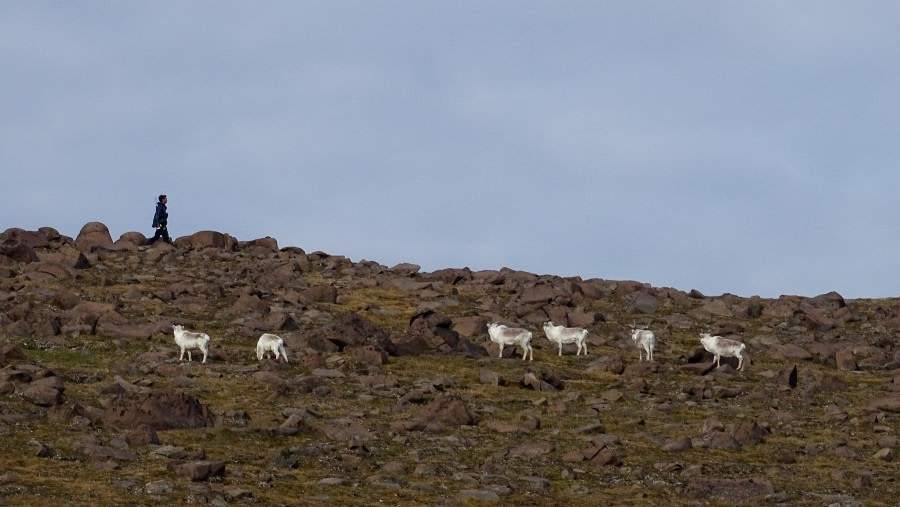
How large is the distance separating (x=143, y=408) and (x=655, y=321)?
29249 millimetres

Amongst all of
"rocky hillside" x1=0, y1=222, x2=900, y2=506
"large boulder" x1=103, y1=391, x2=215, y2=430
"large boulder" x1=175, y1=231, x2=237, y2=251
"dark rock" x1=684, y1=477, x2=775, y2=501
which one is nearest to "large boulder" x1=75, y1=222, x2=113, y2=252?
"rocky hillside" x1=0, y1=222, x2=900, y2=506

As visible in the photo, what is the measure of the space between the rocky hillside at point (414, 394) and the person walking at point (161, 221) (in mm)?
3155

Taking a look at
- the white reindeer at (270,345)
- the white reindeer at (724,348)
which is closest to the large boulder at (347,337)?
the white reindeer at (270,345)

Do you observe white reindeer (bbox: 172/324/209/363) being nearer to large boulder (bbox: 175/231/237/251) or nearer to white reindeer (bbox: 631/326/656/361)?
white reindeer (bbox: 631/326/656/361)

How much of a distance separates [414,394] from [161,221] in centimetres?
3323

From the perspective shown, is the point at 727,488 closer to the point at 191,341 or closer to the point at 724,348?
the point at 724,348

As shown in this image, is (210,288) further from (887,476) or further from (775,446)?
(887,476)

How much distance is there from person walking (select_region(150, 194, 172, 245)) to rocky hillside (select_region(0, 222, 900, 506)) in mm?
3155

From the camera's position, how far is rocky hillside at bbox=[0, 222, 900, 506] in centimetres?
3038

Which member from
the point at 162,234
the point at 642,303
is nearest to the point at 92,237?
the point at 162,234

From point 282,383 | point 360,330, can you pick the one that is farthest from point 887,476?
point 360,330

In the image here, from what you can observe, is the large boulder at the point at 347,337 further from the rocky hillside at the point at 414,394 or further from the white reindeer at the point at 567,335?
the white reindeer at the point at 567,335

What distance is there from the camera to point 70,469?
29.2 metres

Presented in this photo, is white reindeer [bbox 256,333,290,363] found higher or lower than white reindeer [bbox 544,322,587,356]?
lower
